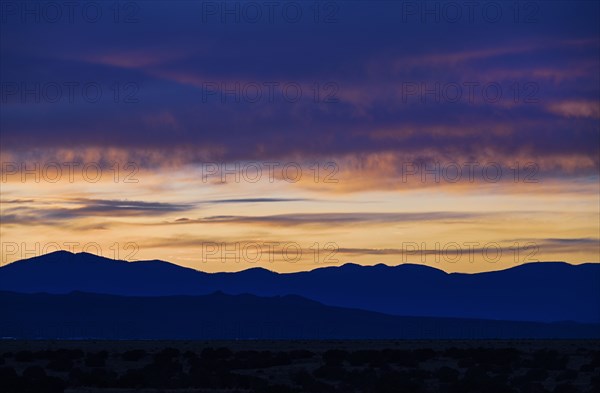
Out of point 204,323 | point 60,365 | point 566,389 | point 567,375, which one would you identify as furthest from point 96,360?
point 204,323

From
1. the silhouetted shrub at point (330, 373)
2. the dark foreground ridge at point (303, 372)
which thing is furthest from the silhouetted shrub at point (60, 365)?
the silhouetted shrub at point (330, 373)

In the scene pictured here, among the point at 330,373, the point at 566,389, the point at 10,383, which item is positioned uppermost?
the point at 10,383

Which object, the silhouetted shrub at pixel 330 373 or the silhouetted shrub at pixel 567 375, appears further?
the silhouetted shrub at pixel 567 375

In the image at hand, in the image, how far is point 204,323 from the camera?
18538 cm

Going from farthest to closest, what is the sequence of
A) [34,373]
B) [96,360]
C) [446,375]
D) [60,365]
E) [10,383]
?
[96,360]
[60,365]
[446,375]
[34,373]
[10,383]

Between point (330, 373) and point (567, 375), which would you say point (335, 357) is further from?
point (567, 375)

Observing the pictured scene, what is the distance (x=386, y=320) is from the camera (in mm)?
196125

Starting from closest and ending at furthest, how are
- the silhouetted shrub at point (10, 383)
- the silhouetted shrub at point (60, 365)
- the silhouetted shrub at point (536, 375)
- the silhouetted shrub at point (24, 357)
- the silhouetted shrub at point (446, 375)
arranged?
the silhouetted shrub at point (10, 383)
the silhouetted shrub at point (446, 375)
the silhouetted shrub at point (536, 375)
the silhouetted shrub at point (60, 365)
the silhouetted shrub at point (24, 357)

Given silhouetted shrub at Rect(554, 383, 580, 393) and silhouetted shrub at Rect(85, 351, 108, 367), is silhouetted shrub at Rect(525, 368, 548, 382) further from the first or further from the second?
silhouetted shrub at Rect(85, 351, 108, 367)

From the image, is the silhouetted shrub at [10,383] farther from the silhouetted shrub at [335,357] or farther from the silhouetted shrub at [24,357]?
the silhouetted shrub at [335,357]

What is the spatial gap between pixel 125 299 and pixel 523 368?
152m

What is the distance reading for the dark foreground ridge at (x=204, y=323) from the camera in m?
170

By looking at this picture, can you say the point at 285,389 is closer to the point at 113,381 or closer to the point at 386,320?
the point at 113,381

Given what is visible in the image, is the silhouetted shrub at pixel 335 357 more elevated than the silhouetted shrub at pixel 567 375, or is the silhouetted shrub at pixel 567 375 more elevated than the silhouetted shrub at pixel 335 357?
the silhouetted shrub at pixel 335 357
